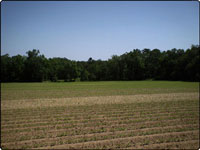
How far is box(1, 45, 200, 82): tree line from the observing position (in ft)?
171

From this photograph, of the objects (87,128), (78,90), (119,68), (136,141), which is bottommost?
(136,141)

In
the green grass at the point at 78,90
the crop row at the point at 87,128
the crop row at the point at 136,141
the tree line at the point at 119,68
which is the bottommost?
the crop row at the point at 136,141

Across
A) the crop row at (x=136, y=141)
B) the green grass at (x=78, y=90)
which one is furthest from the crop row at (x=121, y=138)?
the green grass at (x=78, y=90)

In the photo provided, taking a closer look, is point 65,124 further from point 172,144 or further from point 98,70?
point 98,70

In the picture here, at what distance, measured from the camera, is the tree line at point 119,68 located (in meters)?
52.2

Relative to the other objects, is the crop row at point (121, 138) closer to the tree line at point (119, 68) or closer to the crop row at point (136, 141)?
the crop row at point (136, 141)

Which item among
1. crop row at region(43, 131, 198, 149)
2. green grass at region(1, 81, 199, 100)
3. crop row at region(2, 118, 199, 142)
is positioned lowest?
crop row at region(43, 131, 198, 149)

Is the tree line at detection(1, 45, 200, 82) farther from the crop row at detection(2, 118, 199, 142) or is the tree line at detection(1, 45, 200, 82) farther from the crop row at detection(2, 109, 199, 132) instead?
the crop row at detection(2, 118, 199, 142)

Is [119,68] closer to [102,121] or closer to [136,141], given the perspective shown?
[102,121]

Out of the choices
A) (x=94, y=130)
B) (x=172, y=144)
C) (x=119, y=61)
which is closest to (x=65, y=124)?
(x=94, y=130)

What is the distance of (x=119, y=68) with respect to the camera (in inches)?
2219

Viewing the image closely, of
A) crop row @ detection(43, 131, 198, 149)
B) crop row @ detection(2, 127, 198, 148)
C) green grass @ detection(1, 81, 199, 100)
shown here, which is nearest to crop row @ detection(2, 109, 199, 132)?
crop row @ detection(2, 127, 198, 148)

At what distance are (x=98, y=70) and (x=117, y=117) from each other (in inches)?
2791

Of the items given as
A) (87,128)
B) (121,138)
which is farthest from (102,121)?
(121,138)
